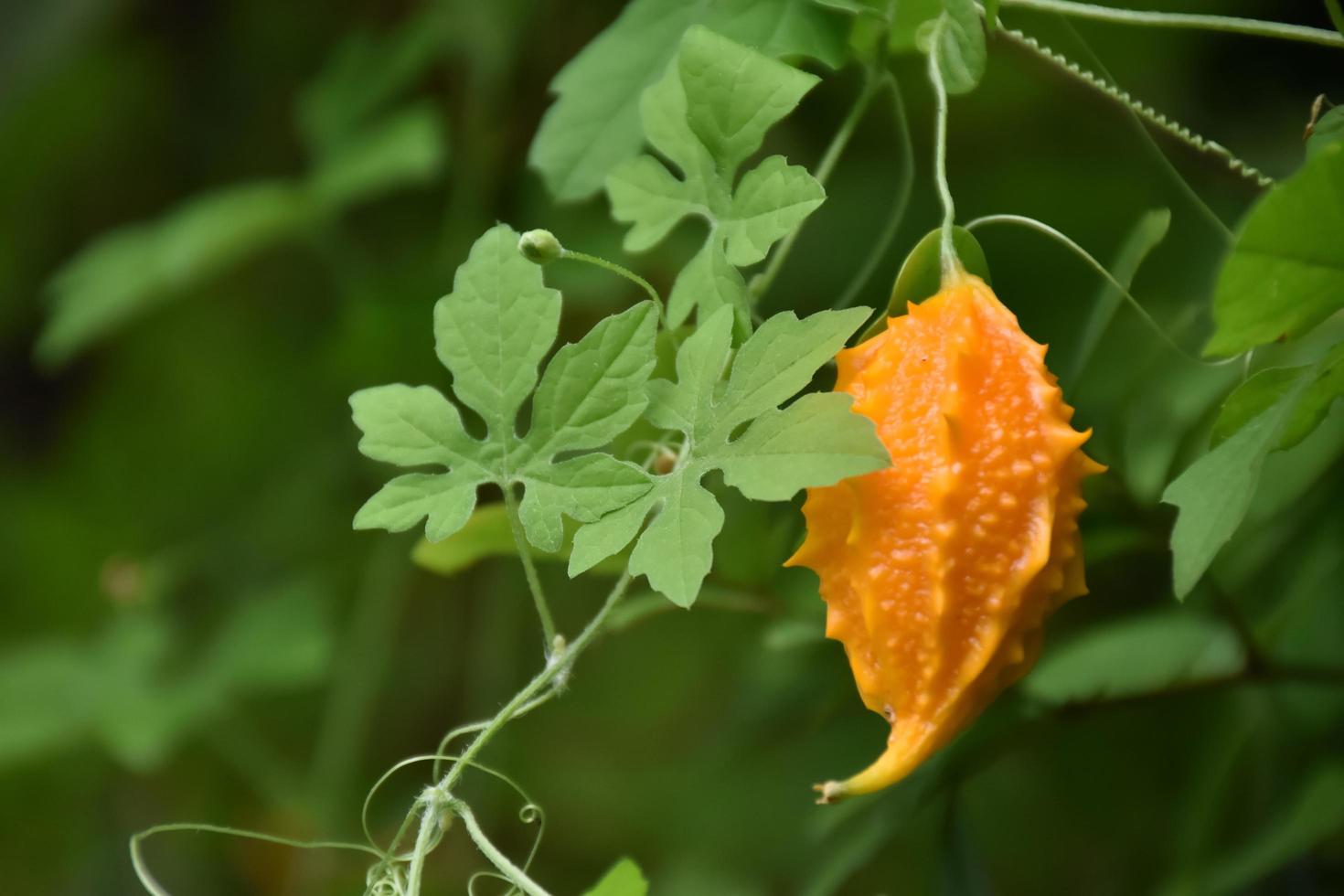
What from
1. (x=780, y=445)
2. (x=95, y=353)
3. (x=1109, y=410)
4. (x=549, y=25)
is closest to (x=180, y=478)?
(x=95, y=353)

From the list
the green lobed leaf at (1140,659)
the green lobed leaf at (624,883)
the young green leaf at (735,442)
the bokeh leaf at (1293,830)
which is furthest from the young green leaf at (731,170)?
the bokeh leaf at (1293,830)

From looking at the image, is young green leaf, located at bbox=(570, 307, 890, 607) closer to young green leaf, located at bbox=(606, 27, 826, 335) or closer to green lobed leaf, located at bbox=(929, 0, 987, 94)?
young green leaf, located at bbox=(606, 27, 826, 335)

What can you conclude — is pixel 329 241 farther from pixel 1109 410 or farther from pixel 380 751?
pixel 1109 410

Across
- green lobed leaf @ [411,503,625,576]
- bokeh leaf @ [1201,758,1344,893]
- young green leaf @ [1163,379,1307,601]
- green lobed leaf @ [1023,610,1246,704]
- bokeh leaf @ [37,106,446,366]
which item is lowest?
bokeh leaf @ [1201,758,1344,893]

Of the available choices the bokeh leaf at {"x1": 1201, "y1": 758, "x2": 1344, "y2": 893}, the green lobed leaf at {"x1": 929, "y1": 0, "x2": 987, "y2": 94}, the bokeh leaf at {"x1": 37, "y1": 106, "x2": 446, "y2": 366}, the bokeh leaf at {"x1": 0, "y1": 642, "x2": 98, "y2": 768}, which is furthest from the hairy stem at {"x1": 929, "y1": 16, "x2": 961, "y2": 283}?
the bokeh leaf at {"x1": 0, "y1": 642, "x2": 98, "y2": 768}

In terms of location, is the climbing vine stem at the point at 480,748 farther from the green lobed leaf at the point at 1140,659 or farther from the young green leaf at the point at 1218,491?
the green lobed leaf at the point at 1140,659

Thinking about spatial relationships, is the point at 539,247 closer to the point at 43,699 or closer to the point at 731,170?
the point at 731,170
